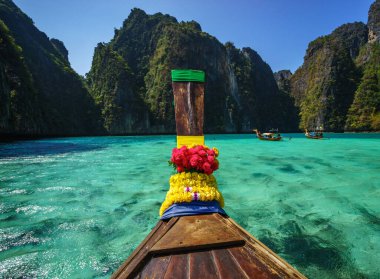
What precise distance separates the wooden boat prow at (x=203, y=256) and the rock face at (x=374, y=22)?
169610 millimetres

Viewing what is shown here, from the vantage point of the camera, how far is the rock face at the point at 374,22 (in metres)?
129

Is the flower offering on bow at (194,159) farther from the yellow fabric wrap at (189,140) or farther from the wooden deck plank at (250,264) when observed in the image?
the wooden deck plank at (250,264)

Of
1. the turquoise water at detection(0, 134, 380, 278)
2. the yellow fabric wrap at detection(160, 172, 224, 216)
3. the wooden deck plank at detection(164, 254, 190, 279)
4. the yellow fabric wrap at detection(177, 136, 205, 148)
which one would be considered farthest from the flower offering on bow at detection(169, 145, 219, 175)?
the turquoise water at detection(0, 134, 380, 278)

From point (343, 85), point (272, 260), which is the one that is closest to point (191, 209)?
point (272, 260)

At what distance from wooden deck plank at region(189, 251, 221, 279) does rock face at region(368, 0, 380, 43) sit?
170m

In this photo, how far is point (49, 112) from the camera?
79.2 metres

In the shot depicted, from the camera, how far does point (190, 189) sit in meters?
3.53

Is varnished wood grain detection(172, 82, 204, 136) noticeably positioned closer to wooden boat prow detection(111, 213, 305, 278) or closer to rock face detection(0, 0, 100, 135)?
wooden boat prow detection(111, 213, 305, 278)

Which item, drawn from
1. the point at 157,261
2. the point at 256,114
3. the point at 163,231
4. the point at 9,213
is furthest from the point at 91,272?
the point at 256,114

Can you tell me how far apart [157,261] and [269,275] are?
1075 mm

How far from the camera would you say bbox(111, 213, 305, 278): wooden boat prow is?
208cm

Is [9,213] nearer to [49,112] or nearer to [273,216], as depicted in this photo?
[273,216]

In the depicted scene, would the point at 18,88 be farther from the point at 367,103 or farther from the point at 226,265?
the point at 367,103

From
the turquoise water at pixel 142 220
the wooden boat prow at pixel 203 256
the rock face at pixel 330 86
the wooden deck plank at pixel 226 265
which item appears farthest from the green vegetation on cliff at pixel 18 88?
the rock face at pixel 330 86
